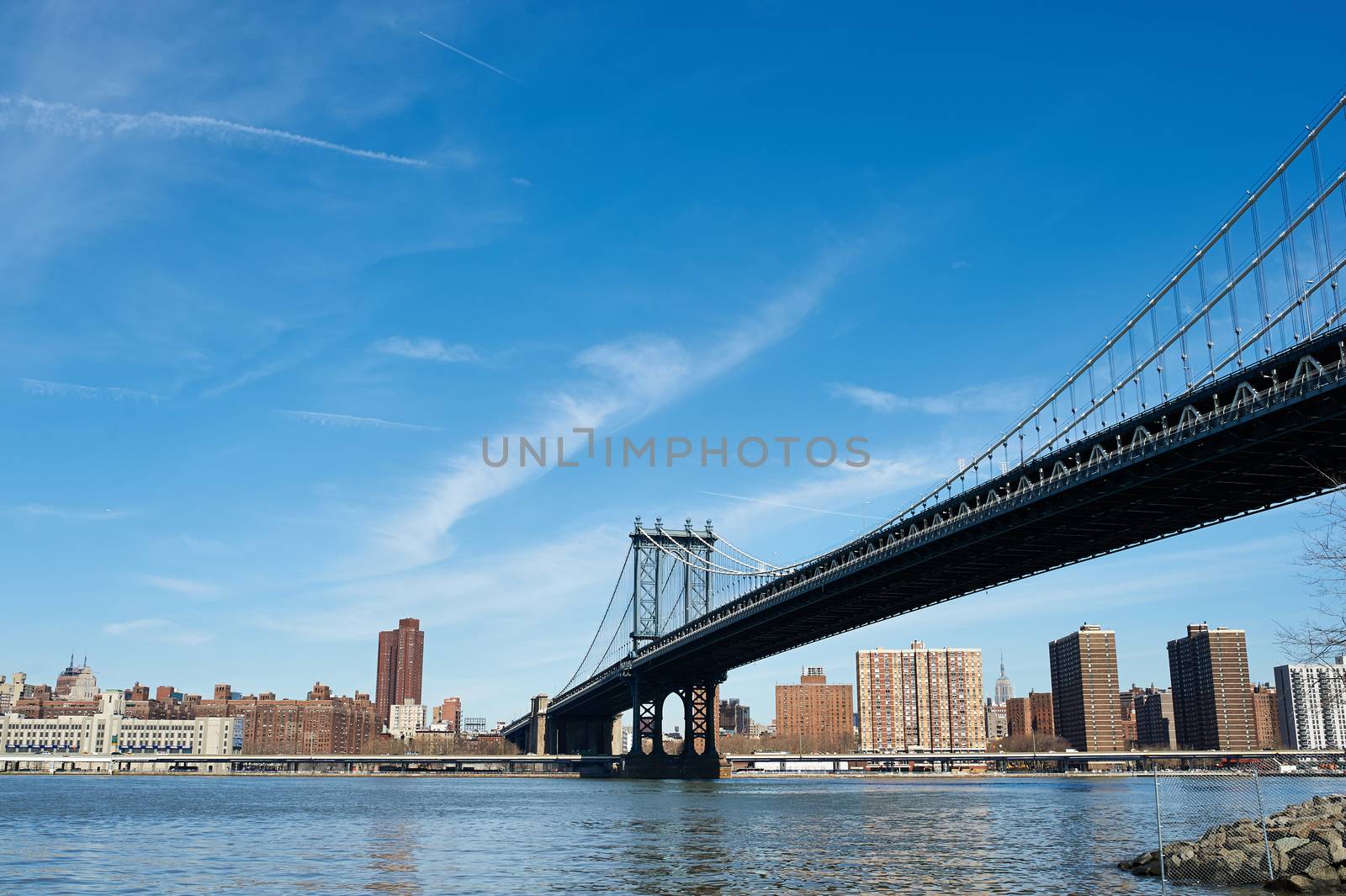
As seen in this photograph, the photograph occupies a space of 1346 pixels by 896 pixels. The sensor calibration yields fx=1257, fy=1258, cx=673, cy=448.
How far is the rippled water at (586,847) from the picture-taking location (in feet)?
87.2

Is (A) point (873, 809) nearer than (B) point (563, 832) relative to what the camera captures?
No

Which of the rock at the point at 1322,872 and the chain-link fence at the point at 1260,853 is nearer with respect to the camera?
the rock at the point at 1322,872

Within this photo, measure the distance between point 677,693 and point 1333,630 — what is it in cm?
9995

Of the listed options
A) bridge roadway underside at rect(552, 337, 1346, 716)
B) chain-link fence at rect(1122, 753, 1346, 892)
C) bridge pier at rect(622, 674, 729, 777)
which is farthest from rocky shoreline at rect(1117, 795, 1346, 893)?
bridge pier at rect(622, 674, 729, 777)

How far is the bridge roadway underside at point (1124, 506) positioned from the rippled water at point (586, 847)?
12.1 metres

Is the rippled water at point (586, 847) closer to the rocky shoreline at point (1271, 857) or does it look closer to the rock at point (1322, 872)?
the rocky shoreline at point (1271, 857)

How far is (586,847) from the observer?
3678 centimetres

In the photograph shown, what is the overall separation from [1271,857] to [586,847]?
19.0 metres

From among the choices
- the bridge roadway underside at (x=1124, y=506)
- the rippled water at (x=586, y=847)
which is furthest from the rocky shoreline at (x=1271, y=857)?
the bridge roadway underside at (x=1124, y=506)

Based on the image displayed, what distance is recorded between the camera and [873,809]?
61.8 meters

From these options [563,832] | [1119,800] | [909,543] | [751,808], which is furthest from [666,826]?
[1119,800]

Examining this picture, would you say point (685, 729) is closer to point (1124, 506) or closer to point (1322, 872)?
point (1124, 506)

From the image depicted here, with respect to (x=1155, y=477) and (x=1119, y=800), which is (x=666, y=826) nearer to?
(x=1155, y=477)

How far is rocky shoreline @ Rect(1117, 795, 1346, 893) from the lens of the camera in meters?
23.6
